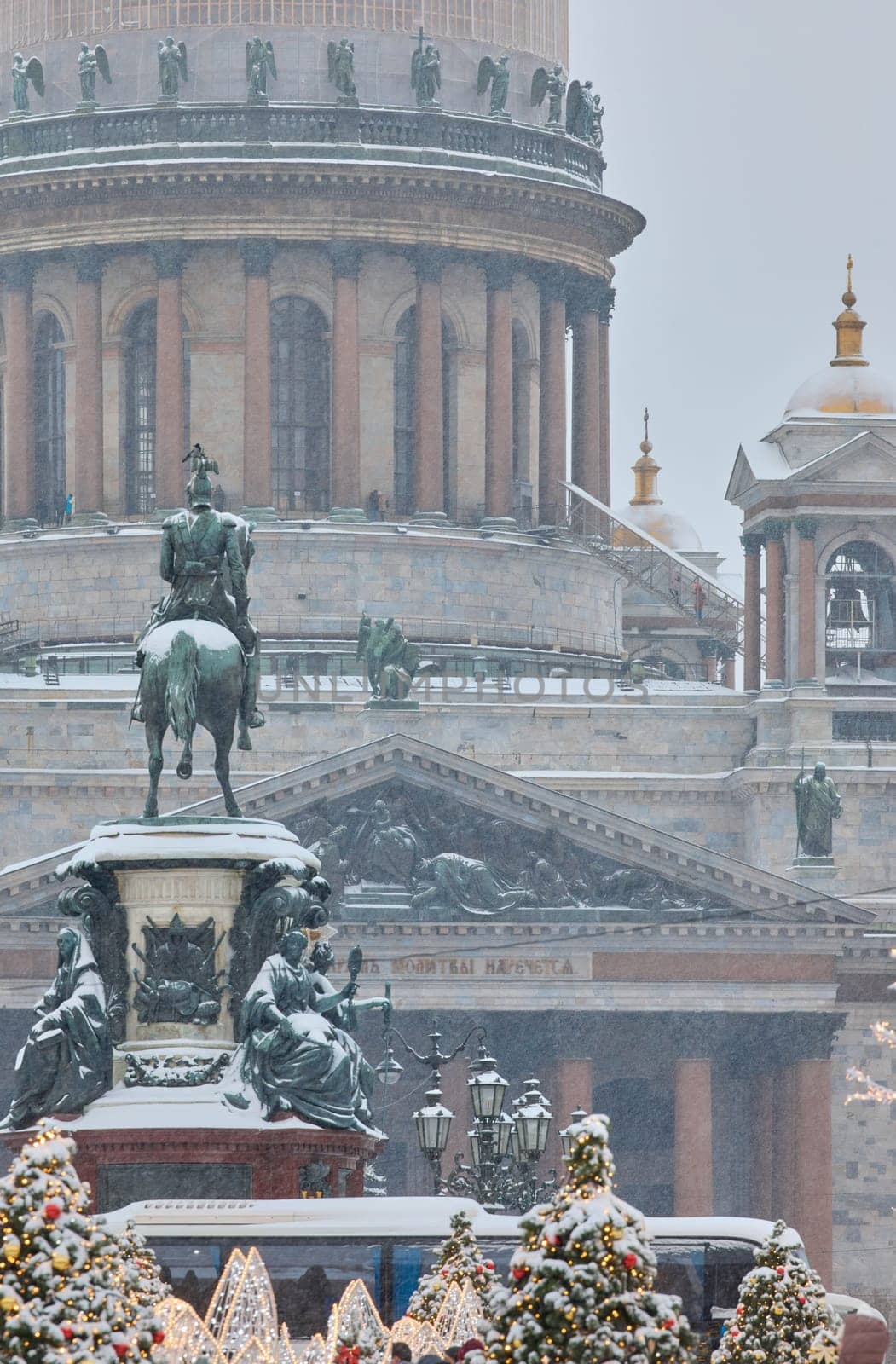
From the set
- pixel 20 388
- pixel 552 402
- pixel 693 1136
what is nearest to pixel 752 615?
pixel 552 402

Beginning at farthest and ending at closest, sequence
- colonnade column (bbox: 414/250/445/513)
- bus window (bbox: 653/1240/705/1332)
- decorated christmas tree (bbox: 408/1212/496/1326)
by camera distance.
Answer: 1. colonnade column (bbox: 414/250/445/513)
2. bus window (bbox: 653/1240/705/1332)
3. decorated christmas tree (bbox: 408/1212/496/1326)

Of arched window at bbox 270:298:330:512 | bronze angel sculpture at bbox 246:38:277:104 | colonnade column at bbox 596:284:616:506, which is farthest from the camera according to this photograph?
colonnade column at bbox 596:284:616:506

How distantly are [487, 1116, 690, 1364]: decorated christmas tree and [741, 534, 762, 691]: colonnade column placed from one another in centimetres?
6721

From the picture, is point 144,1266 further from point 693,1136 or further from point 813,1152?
point 693,1136

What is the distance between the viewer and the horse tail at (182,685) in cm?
2520

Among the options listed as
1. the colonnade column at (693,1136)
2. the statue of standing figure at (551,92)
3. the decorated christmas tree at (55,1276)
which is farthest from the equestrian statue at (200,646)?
the statue of standing figure at (551,92)

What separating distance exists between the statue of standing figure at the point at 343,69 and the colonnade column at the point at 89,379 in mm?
6186

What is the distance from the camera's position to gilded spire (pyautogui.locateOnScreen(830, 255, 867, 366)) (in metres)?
82.5

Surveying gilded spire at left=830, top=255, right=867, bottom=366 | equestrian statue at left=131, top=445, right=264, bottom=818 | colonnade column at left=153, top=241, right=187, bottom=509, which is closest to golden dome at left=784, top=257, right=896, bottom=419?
gilded spire at left=830, top=255, right=867, bottom=366

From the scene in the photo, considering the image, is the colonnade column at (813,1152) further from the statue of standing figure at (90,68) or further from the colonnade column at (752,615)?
the statue of standing figure at (90,68)

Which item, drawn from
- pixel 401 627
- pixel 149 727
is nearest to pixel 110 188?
pixel 401 627

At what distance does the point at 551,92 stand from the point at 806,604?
15.7 meters

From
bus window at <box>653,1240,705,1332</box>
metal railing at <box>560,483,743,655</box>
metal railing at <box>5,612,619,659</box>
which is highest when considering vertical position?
metal railing at <box>560,483,743,655</box>

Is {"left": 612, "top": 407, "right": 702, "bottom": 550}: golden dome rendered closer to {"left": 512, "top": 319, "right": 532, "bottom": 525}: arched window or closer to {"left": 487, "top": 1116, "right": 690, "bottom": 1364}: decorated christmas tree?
{"left": 512, "top": 319, "right": 532, "bottom": 525}: arched window
